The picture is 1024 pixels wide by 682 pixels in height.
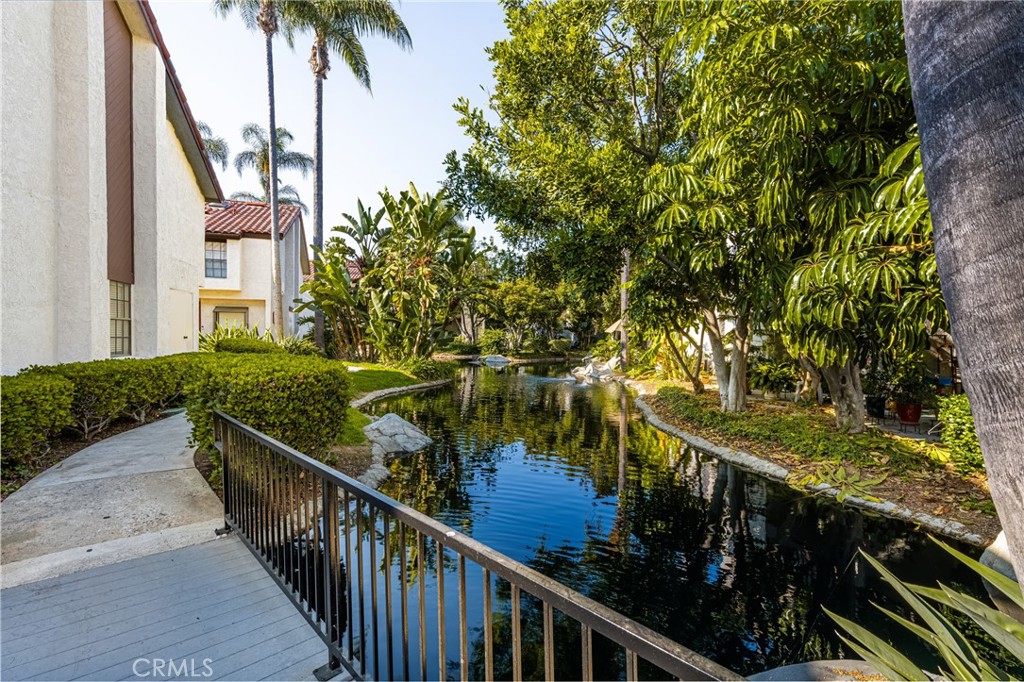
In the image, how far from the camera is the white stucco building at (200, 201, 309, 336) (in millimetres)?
20109

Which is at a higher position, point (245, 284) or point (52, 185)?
point (245, 284)

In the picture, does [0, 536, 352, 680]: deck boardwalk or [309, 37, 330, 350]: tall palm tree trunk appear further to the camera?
[309, 37, 330, 350]: tall palm tree trunk

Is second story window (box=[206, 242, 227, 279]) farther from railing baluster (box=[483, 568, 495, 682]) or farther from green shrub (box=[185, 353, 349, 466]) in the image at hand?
railing baluster (box=[483, 568, 495, 682])

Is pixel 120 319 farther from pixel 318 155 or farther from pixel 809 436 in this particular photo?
pixel 809 436

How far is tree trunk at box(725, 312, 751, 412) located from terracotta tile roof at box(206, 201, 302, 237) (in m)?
19.0

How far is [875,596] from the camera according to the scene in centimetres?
427

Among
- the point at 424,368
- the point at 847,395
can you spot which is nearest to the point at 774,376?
the point at 847,395

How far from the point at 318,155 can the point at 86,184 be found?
13125mm

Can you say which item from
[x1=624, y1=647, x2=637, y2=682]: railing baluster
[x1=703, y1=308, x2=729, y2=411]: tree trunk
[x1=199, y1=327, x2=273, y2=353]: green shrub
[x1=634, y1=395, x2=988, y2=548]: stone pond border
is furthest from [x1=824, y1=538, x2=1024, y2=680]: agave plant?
[x1=199, y1=327, x2=273, y2=353]: green shrub

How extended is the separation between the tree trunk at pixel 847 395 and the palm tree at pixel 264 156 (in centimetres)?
3174

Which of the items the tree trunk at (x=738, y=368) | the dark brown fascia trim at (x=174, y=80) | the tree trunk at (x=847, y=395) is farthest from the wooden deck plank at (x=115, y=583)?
the dark brown fascia trim at (x=174, y=80)

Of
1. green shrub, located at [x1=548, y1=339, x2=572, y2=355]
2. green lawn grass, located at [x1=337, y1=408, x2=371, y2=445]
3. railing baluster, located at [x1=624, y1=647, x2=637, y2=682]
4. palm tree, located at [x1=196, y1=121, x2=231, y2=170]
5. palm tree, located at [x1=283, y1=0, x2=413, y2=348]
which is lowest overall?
green lawn grass, located at [x1=337, y1=408, x2=371, y2=445]

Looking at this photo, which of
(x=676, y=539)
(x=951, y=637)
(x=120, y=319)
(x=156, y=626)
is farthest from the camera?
(x=120, y=319)

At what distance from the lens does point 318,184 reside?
1942cm
